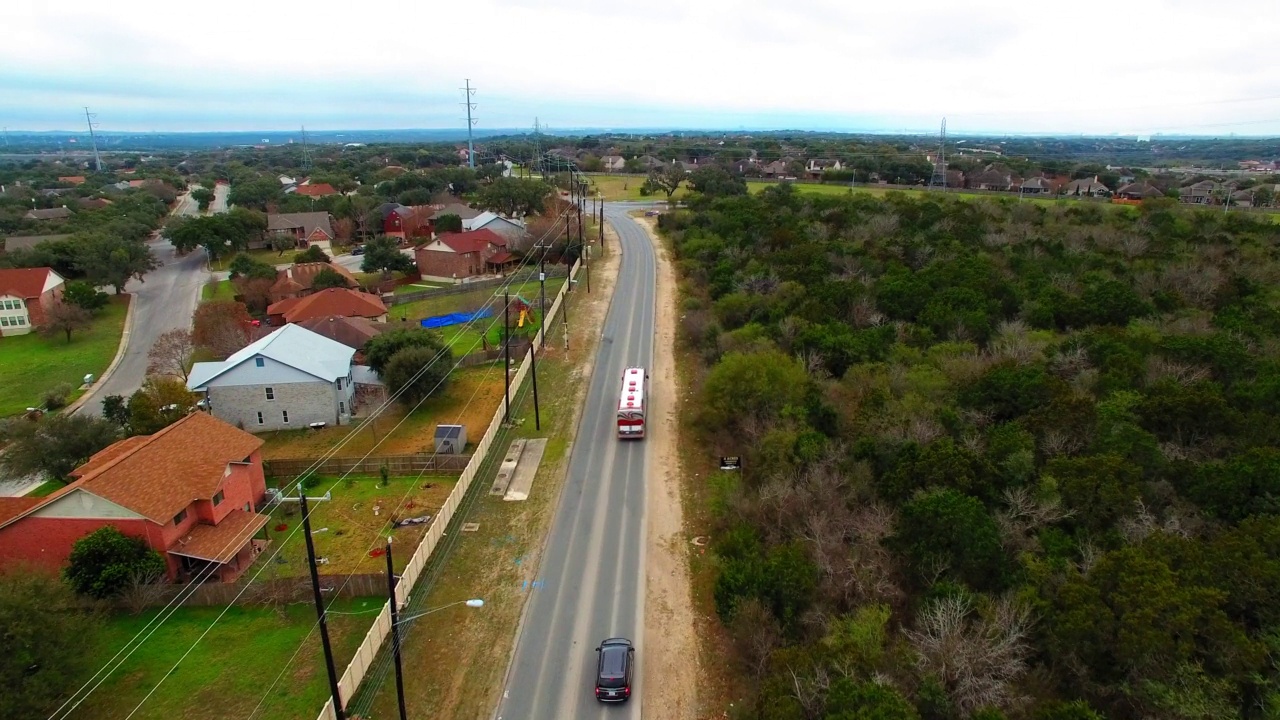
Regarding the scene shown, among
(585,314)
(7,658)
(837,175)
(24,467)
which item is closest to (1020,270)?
(585,314)

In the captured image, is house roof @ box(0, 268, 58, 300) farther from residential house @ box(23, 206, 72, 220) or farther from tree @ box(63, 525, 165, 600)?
residential house @ box(23, 206, 72, 220)

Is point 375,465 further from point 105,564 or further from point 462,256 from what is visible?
point 462,256

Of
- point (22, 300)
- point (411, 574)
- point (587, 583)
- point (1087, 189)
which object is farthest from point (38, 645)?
point (1087, 189)

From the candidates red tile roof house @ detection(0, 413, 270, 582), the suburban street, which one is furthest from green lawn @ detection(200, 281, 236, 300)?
red tile roof house @ detection(0, 413, 270, 582)

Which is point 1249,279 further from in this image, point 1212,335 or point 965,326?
point 965,326

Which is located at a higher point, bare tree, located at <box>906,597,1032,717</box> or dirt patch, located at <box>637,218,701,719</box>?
bare tree, located at <box>906,597,1032,717</box>

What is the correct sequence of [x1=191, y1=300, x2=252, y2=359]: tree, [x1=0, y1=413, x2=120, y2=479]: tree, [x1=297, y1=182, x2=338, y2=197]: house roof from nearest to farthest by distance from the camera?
[x1=0, y1=413, x2=120, y2=479]: tree, [x1=191, y1=300, x2=252, y2=359]: tree, [x1=297, y1=182, x2=338, y2=197]: house roof
